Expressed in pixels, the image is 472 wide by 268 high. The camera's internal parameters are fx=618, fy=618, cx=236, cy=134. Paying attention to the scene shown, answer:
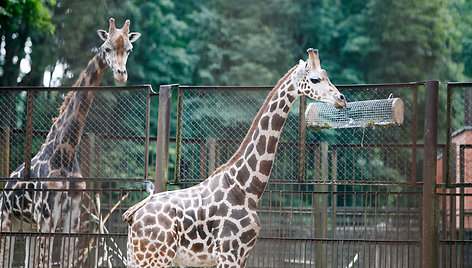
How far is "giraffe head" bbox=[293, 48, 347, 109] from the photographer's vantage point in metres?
6.34

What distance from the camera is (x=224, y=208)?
634cm

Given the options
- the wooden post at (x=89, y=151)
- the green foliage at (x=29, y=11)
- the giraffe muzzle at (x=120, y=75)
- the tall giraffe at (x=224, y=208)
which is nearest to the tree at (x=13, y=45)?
the green foliage at (x=29, y=11)

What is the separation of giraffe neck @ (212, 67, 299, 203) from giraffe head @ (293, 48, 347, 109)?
0.12 metres

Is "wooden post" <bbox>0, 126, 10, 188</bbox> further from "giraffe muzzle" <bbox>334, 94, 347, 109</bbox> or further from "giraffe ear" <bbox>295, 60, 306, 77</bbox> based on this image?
"giraffe muzzle" <bbox>334, 94, 347, 109</bbox>

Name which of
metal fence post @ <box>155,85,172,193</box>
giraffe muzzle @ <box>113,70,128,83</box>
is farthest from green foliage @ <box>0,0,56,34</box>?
metal fence post @ <box>155,85,172,193</box>

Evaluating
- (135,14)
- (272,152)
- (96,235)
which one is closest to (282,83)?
(272,152)

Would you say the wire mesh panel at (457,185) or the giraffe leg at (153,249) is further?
the wire mesh panel at (457,185)

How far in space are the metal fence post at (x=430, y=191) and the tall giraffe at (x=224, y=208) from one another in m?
1.43

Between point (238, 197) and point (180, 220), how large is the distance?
0.65 metres

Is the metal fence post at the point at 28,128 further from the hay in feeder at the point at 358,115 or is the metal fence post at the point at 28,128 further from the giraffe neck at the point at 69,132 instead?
the hay in feeder at the point at 358,115

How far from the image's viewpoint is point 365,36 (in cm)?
2256

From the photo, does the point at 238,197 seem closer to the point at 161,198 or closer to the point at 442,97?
the point at 161,198

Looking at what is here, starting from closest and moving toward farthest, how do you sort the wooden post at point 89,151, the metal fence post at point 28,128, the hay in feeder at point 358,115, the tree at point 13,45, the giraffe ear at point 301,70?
the giraffe ear at point 301,70 < the hay in feeder at point 358,115 < the metal fence post at point 28,128 < the wooden post at point 89,151 < the tree at point 13,45

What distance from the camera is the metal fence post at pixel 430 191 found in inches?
277
